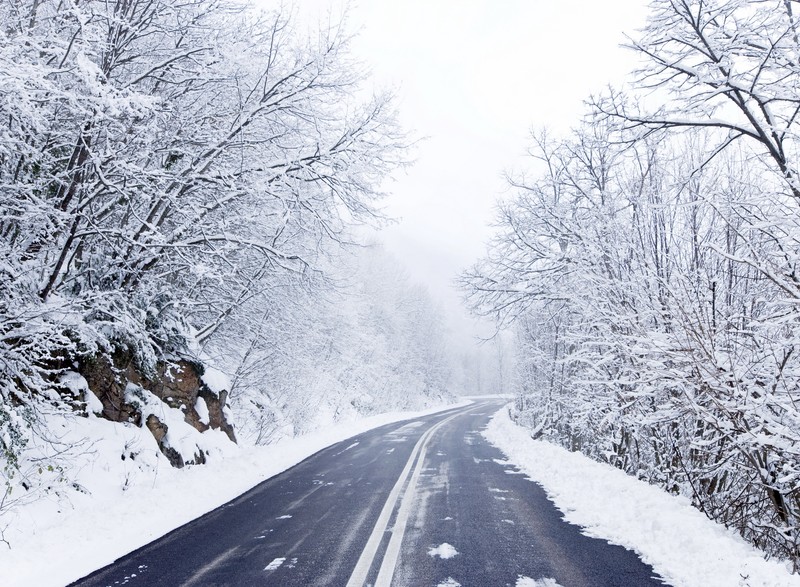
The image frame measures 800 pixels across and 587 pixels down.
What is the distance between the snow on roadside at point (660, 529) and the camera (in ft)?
14.4

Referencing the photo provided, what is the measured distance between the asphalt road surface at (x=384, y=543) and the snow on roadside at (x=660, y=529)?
0.26m

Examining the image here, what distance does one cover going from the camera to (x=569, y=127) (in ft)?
34.0

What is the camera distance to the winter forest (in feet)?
17.3

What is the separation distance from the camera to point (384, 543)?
5.74 metres

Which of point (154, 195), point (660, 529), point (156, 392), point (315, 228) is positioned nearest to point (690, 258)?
point (660, 529)

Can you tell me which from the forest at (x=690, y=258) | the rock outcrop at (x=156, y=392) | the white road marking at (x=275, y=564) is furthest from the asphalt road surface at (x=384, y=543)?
the rock outcrop at (x=156, y=392)

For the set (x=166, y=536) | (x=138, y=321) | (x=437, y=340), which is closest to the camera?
(x=166, y=536)

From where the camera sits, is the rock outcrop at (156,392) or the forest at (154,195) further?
the rock outcrop at (156,392)

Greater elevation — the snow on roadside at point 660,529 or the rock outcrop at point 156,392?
the rock outcrop at point 156,392

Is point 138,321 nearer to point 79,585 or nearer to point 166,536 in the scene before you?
point 166,536

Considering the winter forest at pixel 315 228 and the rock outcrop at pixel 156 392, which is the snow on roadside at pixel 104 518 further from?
the rock outcrop at pixel 156 392

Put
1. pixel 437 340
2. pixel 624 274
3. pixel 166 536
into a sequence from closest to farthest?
pixel 166 536, pixel 624 274, pixel 437 340

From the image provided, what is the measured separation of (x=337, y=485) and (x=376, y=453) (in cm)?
515

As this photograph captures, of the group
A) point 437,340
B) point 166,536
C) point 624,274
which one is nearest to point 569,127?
point 624,274
